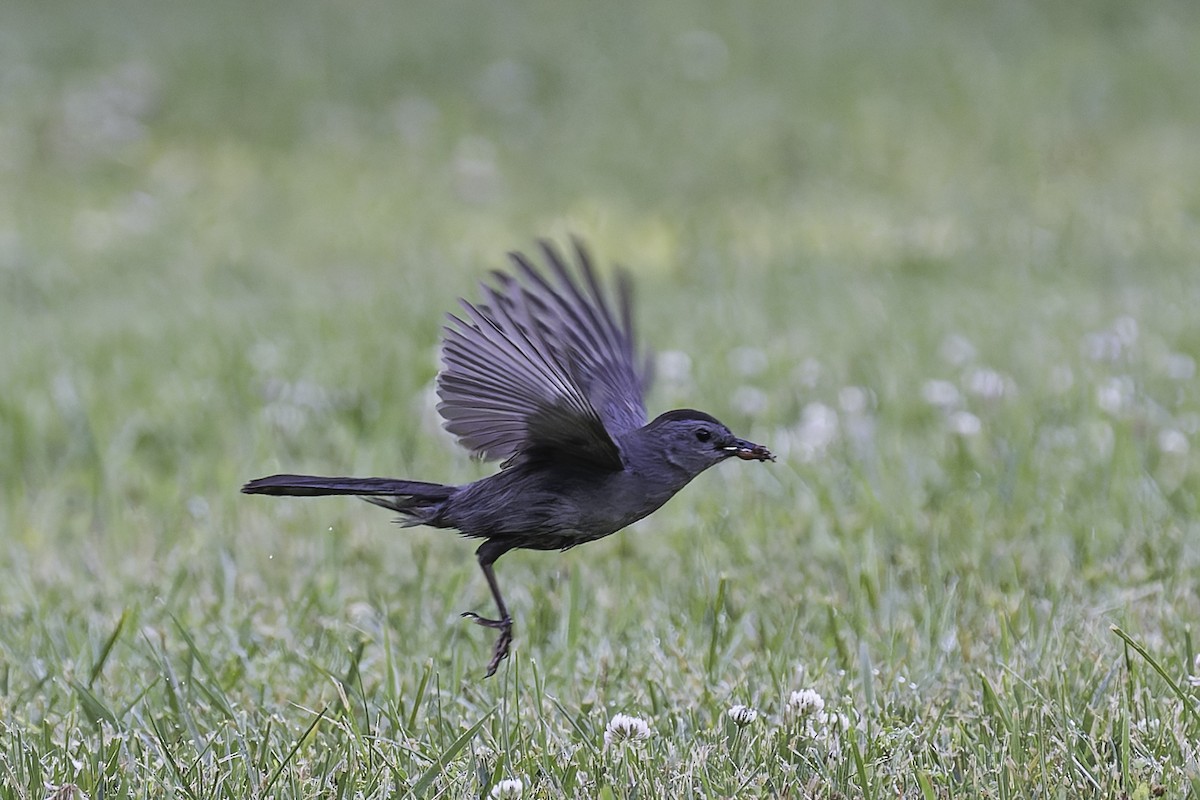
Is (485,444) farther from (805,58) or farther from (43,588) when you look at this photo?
(805,58)

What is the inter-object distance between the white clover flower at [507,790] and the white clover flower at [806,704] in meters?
0.52

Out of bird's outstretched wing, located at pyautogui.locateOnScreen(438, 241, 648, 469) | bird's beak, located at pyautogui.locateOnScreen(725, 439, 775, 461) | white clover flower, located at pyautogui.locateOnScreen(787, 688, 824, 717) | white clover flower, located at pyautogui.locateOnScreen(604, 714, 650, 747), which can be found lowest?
white clover flower, located at pyautogui.locateOnScreen(787, 688, 824, 717)

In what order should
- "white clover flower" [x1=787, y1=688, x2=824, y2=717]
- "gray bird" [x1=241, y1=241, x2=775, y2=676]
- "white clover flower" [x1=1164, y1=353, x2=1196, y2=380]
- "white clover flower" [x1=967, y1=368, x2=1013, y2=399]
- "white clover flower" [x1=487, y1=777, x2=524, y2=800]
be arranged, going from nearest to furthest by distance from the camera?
"white clover flower" [x1=487, y1=777, x2=524, y2=800], "gray bird" [x1=241, y1=241, x2=775, y2=676], "white clover flower" [x1=787, y1=688, x2=824, y2=717], "white clover flower" [x1=967, y1=368, x2=1013, y2=399], "white clover flower" [x1=1164, y1=353, x2=1196, y2=380]

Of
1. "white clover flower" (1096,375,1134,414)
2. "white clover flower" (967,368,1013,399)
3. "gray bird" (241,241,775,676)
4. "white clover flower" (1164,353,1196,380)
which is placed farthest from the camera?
"white clover flower" (1164,353,1196,380)

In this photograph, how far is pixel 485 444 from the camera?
2822mm

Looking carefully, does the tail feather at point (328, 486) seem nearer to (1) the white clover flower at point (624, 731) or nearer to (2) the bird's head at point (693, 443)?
(2) the bird's head at point (693, 443)

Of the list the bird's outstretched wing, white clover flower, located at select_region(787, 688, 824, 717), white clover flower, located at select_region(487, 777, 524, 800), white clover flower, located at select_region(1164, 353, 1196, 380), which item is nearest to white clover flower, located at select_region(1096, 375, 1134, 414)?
white clover flower, located at select_region(1164, 353, 1196, 380)

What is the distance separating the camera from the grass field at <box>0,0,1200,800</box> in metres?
2.60

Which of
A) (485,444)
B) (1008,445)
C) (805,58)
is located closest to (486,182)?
(805,58)

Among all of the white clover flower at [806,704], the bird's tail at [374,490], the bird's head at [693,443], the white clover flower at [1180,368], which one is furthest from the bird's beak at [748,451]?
the white clover flower at [1180,368]

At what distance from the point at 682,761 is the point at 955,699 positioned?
1.91 ft

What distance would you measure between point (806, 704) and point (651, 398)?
8.47ft

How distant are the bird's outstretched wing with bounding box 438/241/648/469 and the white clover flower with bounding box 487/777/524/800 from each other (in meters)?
0.53

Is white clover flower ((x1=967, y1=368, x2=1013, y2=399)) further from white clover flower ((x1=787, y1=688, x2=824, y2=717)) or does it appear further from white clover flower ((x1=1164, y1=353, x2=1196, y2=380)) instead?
white clover flower ((x1=787, y1=688, x2=824, y2=717))
